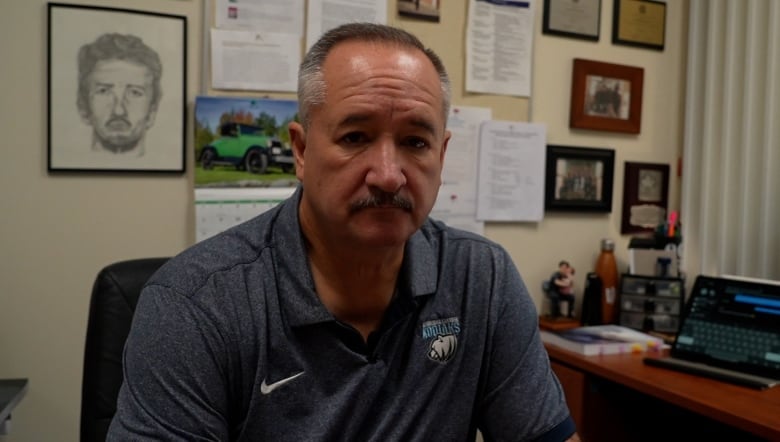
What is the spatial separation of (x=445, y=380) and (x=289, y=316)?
30 centimetres

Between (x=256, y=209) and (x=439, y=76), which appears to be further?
(x=256, y=209)

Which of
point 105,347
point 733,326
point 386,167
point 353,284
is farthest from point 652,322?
point 105,347

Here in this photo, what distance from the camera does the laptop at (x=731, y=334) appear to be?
155 cm

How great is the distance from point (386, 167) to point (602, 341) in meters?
1.14

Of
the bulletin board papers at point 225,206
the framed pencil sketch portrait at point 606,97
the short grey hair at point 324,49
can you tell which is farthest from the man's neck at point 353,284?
the framed pencil sketch portrait at point 606,97

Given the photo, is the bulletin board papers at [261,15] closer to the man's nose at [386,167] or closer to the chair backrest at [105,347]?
the chair backrest at [105,347]

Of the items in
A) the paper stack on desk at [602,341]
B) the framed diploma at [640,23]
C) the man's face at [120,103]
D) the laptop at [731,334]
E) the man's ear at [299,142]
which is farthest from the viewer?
the framed diploma at [640,23]

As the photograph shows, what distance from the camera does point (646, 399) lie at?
187 cm

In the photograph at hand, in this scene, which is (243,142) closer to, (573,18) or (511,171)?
(511,171)

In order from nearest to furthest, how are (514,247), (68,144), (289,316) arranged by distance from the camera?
(289,316) → (68,144) → (514,247)

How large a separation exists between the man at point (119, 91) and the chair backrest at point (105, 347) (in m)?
0.60

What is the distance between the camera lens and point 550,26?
7.06 feet

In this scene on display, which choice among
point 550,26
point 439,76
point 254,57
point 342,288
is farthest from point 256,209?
point 550,26

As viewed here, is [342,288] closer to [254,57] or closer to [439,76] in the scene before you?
[439,76]
